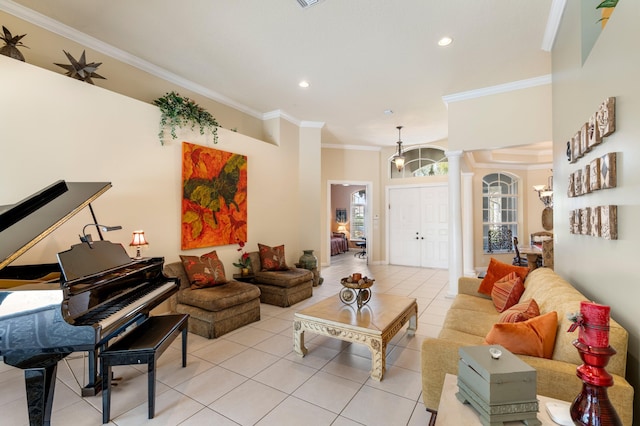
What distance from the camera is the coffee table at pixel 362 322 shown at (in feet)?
8.18

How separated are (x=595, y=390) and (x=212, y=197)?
14.3 ft

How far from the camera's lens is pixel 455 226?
498 cm

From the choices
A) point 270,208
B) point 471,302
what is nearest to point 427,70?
point 471,302

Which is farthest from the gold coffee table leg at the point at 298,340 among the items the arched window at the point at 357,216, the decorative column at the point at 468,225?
the arched window at the point at 357,216

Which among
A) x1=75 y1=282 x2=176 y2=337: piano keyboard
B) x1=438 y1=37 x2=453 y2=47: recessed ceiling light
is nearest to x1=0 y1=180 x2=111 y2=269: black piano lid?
x1=75 y1=282 x2=176 y2=337: piano keyboard

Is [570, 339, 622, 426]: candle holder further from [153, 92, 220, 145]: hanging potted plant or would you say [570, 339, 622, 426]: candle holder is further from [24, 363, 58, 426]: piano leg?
[153, 92, 220, 145]: hanging potted plant

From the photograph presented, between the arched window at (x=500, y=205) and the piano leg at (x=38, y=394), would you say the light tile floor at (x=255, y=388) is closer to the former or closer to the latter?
the piano leg at (x=38, y=394)

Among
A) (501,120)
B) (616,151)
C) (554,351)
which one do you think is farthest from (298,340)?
(501,120)

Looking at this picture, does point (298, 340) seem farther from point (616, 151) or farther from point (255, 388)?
→ point (616, 151)

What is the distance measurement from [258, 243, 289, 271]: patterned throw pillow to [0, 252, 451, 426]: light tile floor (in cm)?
147

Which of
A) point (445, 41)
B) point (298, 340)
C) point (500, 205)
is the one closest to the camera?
point (298, 340)

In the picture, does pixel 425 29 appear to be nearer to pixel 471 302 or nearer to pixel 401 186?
pixel 471 302

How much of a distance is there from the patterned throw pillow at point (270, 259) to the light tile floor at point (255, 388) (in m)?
1.47

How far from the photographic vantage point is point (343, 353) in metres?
3.00
